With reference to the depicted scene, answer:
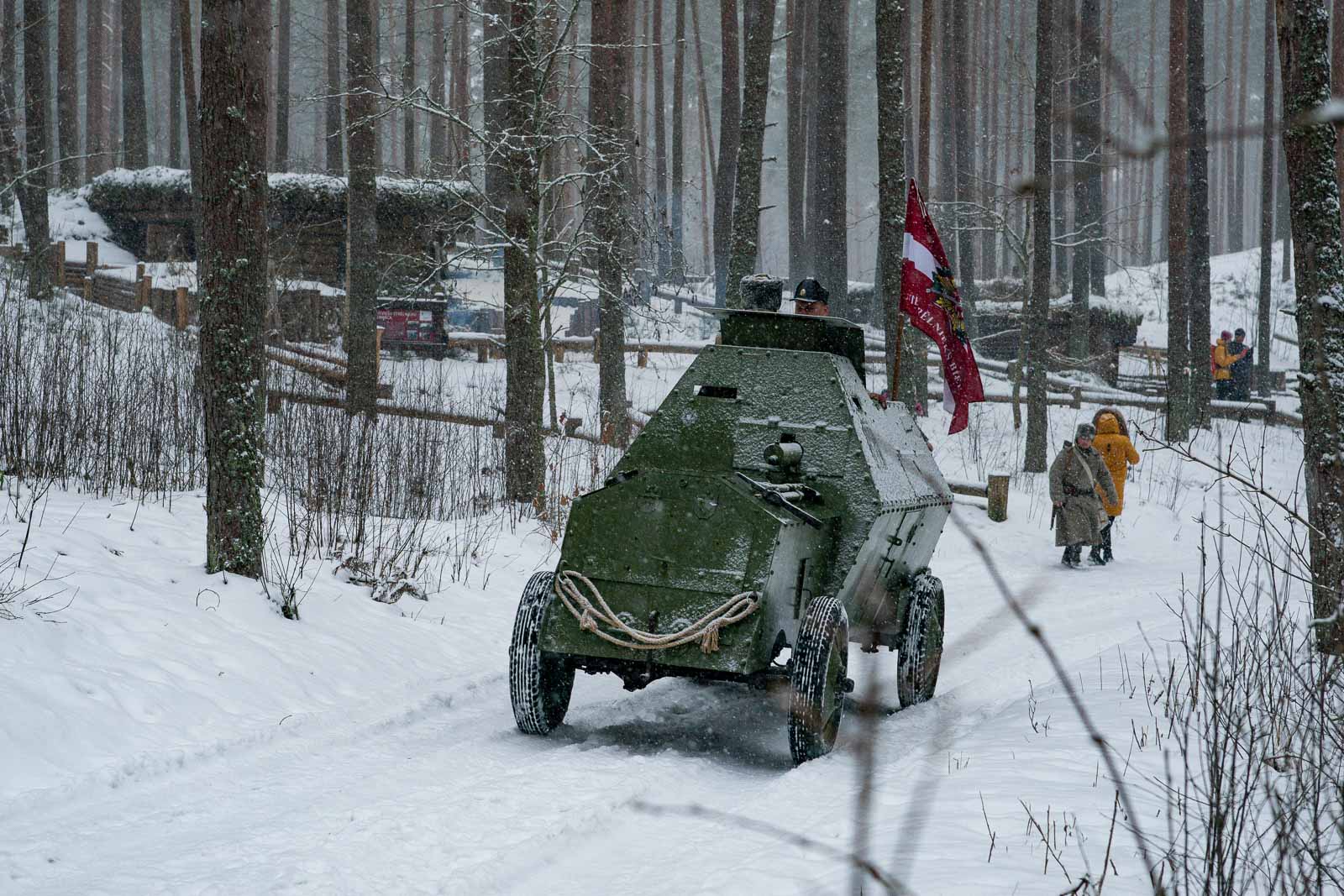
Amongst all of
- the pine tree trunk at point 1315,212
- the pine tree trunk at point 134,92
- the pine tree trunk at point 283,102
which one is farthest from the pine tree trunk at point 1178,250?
the pine tree trunk at point 134,92

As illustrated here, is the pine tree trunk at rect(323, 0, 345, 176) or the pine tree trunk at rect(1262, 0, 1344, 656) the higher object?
the pine tree trunk at rect(323, 0, 345, 176)

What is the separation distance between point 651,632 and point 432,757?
1192 millimetres

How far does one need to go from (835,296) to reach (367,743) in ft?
75.0

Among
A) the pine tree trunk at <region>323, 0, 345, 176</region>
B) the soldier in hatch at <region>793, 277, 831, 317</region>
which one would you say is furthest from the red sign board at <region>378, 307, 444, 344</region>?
the soldier in hatch at <region>793, 277, 831, 317</region>

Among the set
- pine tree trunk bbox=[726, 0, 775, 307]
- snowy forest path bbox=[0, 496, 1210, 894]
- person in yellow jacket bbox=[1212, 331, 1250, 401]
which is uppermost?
pine tree trunk bbox=[726, 0, 775, 307]

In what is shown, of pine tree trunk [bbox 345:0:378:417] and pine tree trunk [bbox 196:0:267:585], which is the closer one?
pine tree trunk [bbox 196:0:267:585]

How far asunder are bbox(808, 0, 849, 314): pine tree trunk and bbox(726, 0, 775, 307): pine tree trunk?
8.21m

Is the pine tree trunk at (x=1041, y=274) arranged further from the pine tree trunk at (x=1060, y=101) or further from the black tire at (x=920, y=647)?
the black tire at (x=920, y=647)

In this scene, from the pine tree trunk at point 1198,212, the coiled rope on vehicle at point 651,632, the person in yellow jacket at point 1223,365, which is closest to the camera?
the coiled rope on vehicle at point 651,632

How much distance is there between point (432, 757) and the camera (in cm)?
589

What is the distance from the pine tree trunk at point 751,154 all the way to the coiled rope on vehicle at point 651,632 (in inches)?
451

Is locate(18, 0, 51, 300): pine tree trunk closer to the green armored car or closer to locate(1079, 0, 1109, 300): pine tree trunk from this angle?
the green armored car

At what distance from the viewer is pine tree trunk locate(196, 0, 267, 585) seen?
773 centimetres

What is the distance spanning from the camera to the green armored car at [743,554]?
237 inches
